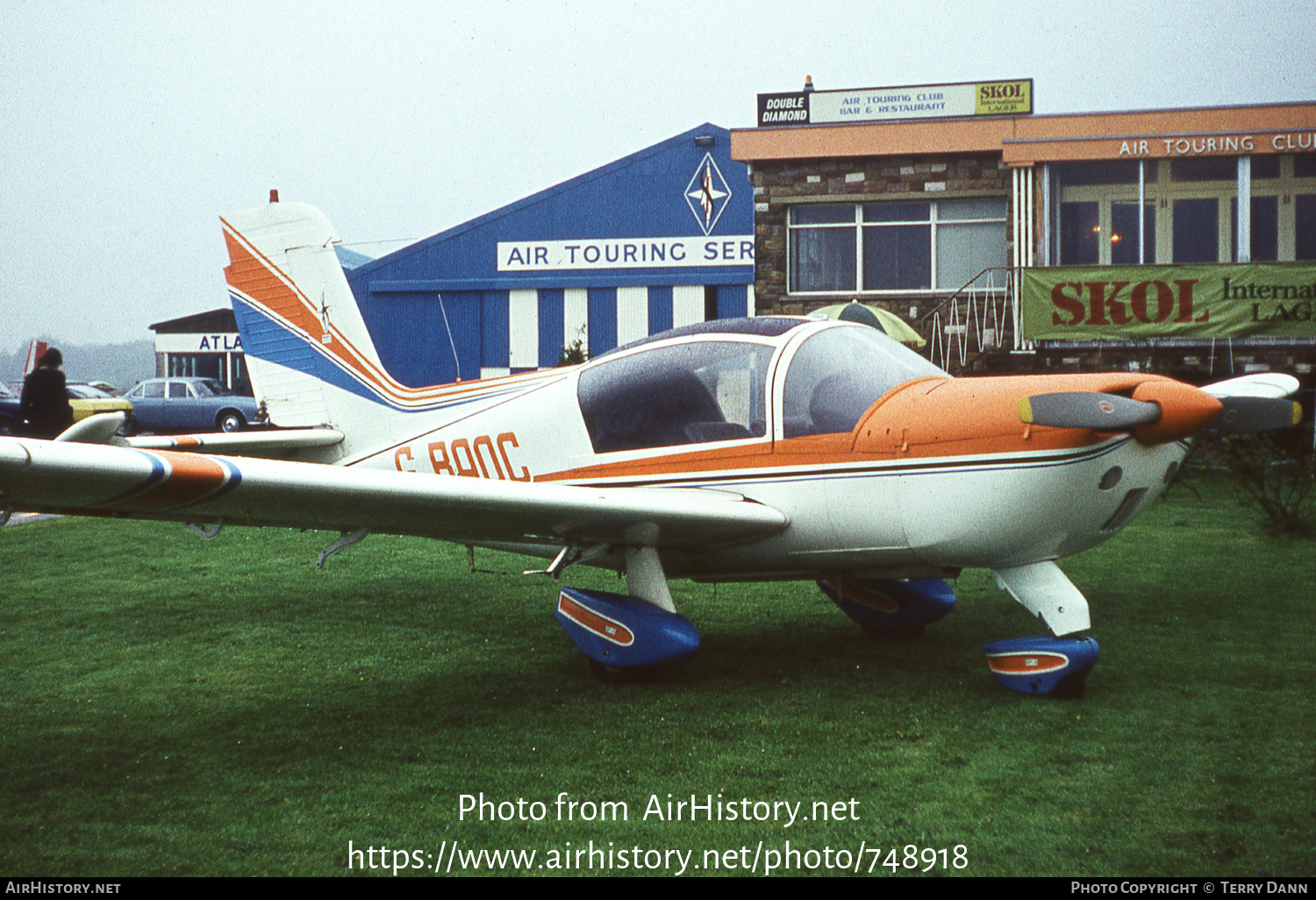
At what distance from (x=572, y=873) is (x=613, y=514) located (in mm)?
1852

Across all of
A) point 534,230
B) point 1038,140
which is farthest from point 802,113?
point 534,230

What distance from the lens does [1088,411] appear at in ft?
13.8

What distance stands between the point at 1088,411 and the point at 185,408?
26756mm

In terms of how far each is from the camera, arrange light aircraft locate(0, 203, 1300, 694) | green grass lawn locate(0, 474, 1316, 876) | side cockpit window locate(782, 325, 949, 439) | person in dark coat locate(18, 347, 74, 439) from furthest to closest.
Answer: person in dark coat locate(18, 347, 74, 439)
side cockpit window locate(782, 325, 949, 439)
light aircraft locate(0, 203, 1300, 694)
green grass lawn locate(0, 474, 1316, 876)

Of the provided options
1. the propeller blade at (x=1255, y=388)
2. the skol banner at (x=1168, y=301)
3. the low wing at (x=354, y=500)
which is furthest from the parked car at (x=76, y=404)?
the propeller blade at (x=1255, y=388)

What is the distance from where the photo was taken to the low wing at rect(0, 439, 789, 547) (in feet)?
11.3

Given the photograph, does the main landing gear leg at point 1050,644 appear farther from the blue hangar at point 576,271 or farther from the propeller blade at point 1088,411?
the blue hangar at point 576,271

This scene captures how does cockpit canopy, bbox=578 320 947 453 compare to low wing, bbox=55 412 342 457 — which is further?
cockpit canopy, bbox=578 320 947 453

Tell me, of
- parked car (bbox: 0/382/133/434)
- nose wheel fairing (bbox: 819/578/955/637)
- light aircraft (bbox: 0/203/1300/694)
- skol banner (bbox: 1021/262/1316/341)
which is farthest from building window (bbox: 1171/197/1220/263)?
parked car (bbox: 0/382/133/434)

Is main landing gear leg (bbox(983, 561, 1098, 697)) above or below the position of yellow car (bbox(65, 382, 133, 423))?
below

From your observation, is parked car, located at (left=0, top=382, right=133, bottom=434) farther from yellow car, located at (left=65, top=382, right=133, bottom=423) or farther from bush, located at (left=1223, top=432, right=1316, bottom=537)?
bush, located at (left=1223, top=432, right=1316, bottom=537)

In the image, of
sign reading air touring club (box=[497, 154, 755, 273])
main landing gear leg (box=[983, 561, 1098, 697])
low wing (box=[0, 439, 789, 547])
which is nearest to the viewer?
low wing (box=[0, 439, 789, 547])

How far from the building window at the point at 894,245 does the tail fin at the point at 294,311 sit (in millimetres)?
12877

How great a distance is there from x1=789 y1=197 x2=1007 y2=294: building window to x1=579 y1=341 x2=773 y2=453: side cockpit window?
14.2 metres
